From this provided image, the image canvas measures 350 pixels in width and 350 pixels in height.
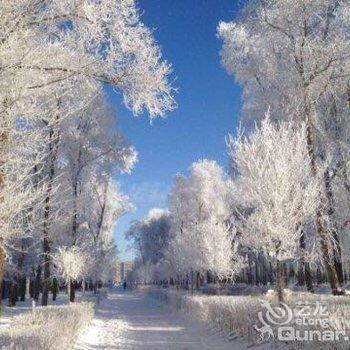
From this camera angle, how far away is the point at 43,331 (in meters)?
8.77

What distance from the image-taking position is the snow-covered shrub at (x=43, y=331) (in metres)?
7.40

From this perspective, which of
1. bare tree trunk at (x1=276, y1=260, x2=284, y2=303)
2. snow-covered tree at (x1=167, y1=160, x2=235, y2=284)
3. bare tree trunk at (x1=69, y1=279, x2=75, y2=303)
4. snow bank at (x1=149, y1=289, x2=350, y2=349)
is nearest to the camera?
snow bank at (x1=149, y1=289, x2=350, y2=349)

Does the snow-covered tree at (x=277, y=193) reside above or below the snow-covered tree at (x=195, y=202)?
below

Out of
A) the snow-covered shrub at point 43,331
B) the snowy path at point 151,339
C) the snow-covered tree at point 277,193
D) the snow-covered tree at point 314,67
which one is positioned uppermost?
the snow-covered tree at point 314,67

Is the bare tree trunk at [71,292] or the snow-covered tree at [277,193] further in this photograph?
the bare tree trunk at [71,292]

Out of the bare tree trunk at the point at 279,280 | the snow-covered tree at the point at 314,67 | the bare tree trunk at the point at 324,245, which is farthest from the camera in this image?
the snow-covered tree at the point at 314,67

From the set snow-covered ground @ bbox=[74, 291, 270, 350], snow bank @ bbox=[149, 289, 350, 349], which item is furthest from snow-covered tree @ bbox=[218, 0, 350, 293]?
snow-covered ground @ bbox=[74, 291, 270, 350]

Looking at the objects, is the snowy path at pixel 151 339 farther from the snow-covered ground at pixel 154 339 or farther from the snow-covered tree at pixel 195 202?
the snow-covered tree at pixel 195 202

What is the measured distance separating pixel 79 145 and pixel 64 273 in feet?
19.4

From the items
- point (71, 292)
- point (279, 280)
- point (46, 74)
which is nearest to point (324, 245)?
point (279, 280)

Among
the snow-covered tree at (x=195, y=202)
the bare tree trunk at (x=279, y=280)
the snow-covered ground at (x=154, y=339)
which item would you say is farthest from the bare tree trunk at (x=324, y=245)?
the snow-covered tree at (x=195, y=202)

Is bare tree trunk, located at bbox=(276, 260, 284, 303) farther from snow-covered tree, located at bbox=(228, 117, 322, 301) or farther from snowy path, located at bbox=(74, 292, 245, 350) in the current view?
snowy path, located at bbox=(74, 292, 245, 350)

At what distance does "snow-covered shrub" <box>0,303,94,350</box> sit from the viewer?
7.40 m

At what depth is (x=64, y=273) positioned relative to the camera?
2252cm
